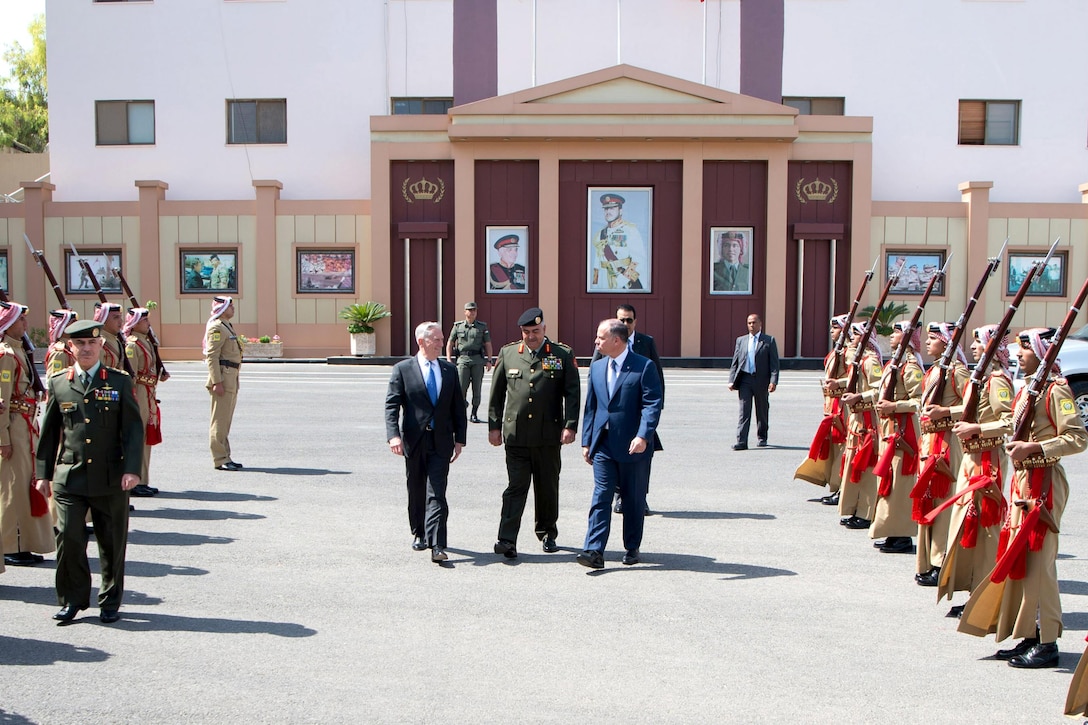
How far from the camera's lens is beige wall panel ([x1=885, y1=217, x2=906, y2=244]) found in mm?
29625

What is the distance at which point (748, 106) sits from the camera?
28.2 meters

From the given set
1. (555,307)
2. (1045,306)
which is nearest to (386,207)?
(555,307)

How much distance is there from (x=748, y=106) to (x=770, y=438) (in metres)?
15.0

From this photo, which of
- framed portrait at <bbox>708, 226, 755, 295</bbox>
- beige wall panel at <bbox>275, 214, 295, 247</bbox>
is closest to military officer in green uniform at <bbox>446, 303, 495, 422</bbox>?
framed portrait at <bbox>708, 226, 755, 295</bbox>

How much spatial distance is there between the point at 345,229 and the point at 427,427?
22487 mm

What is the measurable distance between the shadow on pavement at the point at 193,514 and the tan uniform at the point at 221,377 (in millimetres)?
2134

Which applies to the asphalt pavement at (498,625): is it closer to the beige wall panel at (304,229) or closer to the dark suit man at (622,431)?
the dark suit man at (622,431)

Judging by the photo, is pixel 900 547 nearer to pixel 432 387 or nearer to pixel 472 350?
pixel 432 387

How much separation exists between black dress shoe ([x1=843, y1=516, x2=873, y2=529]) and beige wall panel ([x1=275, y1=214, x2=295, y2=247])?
75.6 ft

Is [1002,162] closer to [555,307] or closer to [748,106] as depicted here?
[748,106]

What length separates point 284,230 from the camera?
30000mm

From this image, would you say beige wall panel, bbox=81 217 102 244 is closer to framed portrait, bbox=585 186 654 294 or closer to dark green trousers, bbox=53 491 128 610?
framed portrait, bbox=585 186 654 294

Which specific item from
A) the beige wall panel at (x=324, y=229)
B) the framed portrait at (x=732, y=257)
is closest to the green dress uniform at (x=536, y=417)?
the framed portrait at (x=732, y=257)

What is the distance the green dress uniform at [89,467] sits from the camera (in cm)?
671
